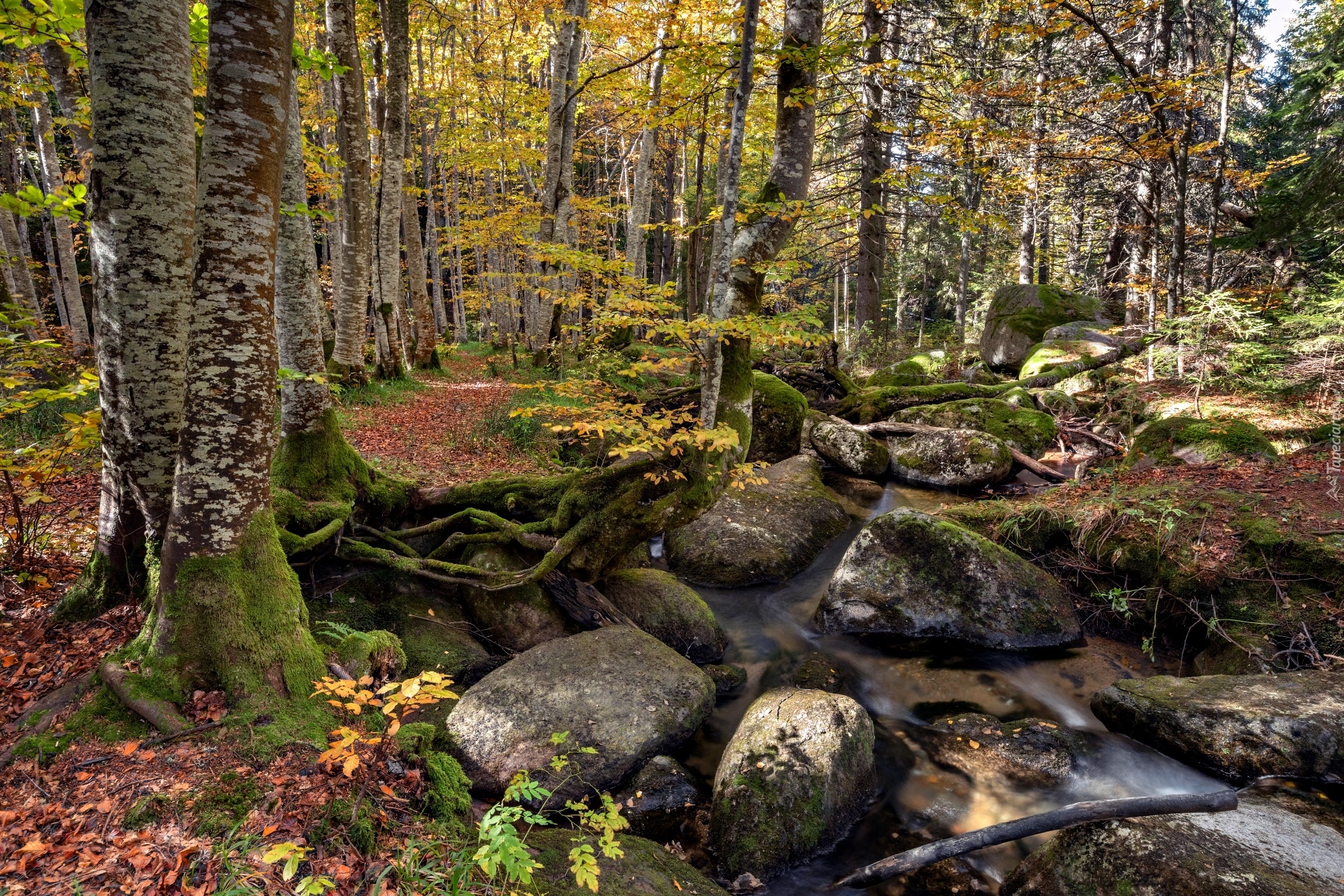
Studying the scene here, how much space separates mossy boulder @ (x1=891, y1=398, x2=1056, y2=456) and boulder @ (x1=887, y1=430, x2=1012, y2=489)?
765 millimetres

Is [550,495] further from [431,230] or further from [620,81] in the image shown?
[431,230]

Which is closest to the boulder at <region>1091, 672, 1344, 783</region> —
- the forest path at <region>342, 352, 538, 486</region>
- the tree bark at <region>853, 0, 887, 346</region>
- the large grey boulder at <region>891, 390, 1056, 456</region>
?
the large grey boulder at <region>891, 390, 1056, 456</region>

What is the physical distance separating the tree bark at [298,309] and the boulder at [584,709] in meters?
3.21

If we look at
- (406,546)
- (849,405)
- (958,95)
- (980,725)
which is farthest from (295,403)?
(958,95)

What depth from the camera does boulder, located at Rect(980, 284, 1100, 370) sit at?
59.6ft

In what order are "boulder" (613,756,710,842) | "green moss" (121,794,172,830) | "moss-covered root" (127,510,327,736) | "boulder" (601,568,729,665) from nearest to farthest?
"green moss" (121,794,172,830) → "moss-covered root" (127,510,327,736) → "boulder" (613,756,710,842) → "boulder" (601,568,729,665)

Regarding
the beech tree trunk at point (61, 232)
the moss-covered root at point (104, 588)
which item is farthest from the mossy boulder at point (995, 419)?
the beech tree trunk at point (61, 232)

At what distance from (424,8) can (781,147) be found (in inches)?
616

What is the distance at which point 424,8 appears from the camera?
16281mm

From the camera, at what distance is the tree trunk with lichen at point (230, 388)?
3.12 metres

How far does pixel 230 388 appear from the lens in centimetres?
321

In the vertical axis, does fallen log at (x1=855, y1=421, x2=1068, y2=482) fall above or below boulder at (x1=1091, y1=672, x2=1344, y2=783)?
above

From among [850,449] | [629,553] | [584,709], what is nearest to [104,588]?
[584,709]

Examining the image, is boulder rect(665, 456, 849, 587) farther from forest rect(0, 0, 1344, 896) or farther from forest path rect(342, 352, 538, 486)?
forest path rect(342, 352, 538, 486)
